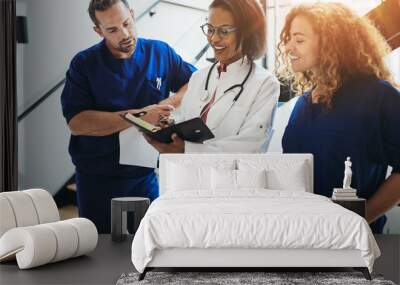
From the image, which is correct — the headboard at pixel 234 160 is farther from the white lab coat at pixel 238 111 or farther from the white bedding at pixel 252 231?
the white bedding at pixel 252 231

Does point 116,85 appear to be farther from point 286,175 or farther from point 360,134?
point 360,134

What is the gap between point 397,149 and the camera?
6.59 meters

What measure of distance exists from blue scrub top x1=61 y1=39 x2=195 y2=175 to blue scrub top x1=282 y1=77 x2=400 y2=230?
157cm

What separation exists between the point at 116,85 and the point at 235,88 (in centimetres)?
125

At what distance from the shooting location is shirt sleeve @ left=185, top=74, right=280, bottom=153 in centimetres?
673

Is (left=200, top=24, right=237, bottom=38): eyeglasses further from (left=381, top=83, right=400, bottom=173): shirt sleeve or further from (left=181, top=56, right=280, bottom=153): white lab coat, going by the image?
(left=381, top=83, right=400, bottom=173): shirt sleeve

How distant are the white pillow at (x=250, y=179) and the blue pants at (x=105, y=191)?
114cm

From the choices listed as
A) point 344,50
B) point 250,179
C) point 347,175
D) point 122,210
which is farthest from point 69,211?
point 344,50

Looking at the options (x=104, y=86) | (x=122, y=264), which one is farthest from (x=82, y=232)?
(x=104, y=86)

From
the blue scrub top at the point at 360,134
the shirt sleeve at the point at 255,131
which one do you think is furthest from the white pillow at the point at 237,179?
the blue scrub top at the point at 360,134

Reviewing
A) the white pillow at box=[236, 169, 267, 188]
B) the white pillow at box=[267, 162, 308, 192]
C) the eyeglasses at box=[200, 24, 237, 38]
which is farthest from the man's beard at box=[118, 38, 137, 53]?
the white pillow at box=[267, 162, 308, 192]

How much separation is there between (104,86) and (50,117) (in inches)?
27.9

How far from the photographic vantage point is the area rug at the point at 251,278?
4.54 meters

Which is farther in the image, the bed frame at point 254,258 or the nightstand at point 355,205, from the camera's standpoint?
the nightstand at point 355,205
